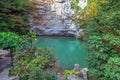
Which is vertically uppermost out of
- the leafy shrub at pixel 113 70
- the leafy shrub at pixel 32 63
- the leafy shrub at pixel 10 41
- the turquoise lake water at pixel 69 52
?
the leafy shrub at pixel 10 41

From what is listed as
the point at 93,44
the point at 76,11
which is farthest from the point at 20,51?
the point at 76,11

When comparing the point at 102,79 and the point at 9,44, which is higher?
the point at 9,44

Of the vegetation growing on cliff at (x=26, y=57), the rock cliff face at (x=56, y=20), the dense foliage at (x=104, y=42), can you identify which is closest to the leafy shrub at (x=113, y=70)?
the dense foliage at (x=104, y=42)

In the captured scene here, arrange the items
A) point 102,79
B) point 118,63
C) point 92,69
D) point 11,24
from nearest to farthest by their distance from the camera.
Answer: point 118,63
point 102,79
point 92,69
point 11,24

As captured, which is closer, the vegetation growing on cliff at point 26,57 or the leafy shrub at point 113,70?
the leafy shrub at point 113,70

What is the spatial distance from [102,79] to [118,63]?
85 centimetres

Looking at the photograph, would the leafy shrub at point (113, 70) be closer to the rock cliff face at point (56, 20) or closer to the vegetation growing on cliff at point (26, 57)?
the vegetation growing on cliff at point (26, 57)

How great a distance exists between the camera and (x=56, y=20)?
1991cm

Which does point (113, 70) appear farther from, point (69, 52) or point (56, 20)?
point (56, 20)

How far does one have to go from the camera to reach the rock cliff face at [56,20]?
19367mm

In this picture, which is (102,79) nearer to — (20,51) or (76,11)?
(20,51)

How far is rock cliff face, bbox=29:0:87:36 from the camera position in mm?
19367

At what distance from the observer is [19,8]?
1653 centimetres

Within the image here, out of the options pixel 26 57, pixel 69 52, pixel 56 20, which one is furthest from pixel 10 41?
pixel 56 20
